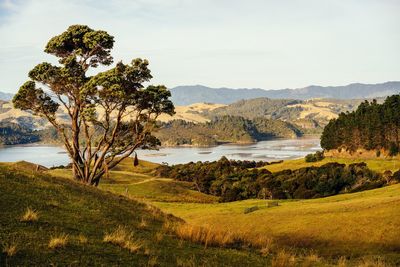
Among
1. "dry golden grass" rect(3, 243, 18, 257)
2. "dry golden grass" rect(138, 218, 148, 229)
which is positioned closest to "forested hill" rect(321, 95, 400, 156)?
"dry golden grass" rect(138, 218, 148, 229)

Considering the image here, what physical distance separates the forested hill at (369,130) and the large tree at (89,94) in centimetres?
11775

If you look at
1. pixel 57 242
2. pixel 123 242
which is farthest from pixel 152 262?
pixel 57 242

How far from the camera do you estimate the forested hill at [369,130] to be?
469ft

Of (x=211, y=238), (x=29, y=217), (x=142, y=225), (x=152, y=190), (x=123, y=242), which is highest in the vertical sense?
(x=29, y=217)

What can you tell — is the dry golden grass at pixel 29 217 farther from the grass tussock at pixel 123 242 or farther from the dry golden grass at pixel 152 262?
the dry golden grass at pixel 152 262

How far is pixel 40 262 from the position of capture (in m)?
9.59

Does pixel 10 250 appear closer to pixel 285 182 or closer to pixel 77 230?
pixel 77 230

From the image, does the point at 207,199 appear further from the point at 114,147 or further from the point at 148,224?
the point at 148,224

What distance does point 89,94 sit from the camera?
38875mm

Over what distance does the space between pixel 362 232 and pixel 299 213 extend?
323 inches

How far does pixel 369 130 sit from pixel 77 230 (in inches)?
5870

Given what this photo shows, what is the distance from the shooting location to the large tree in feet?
127

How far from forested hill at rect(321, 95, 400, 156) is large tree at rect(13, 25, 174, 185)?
4636 inches

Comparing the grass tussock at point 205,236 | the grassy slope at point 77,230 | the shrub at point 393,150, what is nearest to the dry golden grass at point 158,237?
the grassy slope at point 77,230
